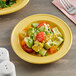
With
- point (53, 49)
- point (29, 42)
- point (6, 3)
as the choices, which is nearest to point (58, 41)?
point (53, 49)

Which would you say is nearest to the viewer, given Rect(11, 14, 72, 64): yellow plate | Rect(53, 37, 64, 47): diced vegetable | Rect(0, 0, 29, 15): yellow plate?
Rect(11, 14, 72, 64): yellow plate

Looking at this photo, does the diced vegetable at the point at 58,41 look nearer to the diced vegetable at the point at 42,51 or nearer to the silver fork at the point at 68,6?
the diced vegetable at the point at 42,51

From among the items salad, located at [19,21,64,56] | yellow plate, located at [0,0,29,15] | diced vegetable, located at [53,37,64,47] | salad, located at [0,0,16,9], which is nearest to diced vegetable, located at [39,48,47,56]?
salad, located at [19,21,64,56]

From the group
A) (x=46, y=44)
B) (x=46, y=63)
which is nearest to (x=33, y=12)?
(x=46, y=44)

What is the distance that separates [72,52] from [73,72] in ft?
0.59

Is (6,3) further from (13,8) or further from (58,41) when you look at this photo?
(58,41)

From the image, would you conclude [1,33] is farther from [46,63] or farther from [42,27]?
[46,63]

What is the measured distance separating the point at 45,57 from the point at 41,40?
13cm

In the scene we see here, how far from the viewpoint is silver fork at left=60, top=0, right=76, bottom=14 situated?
5.34 ft

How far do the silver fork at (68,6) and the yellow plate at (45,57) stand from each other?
0.20 metres

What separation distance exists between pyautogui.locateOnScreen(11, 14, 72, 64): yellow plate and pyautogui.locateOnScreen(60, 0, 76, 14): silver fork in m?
0.20

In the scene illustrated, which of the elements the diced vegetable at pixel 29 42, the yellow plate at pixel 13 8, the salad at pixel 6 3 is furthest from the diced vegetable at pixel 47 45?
the salad at pixel 6 3

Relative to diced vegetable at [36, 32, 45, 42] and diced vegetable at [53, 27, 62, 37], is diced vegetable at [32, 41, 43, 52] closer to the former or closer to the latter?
diced vegetable at [36, 32, 45, 42]

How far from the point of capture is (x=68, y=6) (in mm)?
1665
